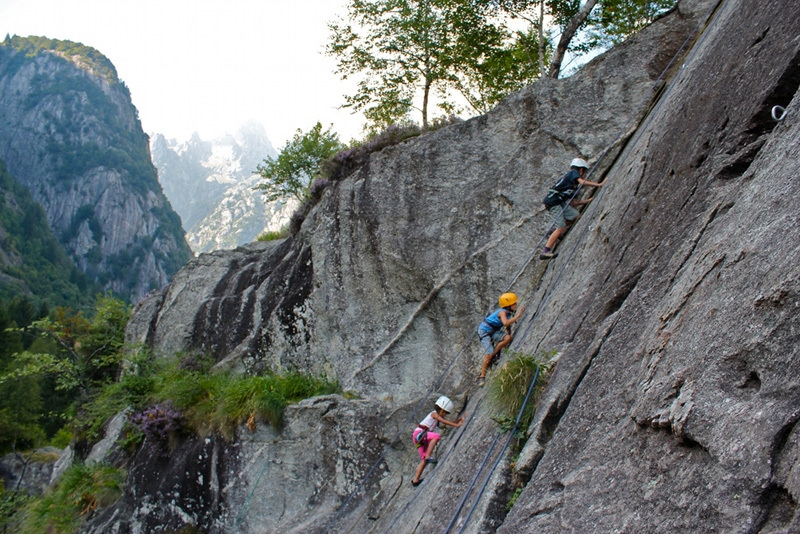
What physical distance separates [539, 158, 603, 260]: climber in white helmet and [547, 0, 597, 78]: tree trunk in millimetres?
6797

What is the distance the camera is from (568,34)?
1573cm

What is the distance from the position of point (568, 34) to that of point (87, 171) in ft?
578

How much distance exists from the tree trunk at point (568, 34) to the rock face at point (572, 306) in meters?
1.86

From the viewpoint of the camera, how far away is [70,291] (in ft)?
376

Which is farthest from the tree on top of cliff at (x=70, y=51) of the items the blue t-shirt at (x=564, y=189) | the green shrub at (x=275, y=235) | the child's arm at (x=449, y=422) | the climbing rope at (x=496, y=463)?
the climbing rope at (x=496, y=463)

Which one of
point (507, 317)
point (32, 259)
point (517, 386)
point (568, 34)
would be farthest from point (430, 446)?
point (32, 259)

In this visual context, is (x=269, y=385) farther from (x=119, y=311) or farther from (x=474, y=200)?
(x=119, y=311)

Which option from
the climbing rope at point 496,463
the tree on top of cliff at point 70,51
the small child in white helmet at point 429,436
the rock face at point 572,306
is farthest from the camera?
the tree on top of cliff at point 70,51

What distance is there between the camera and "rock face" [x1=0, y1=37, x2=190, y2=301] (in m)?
154

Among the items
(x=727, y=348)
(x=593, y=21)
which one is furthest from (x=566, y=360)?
(x=593, y=21)

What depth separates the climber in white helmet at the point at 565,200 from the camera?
10.6 meters

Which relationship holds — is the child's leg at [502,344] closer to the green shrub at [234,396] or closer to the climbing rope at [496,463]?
the climbing rope at [496,463]

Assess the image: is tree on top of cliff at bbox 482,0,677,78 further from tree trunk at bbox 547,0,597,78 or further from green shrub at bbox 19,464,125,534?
green shrub at bbox 19,464,125,534

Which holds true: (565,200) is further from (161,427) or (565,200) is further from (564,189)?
(161,427)
